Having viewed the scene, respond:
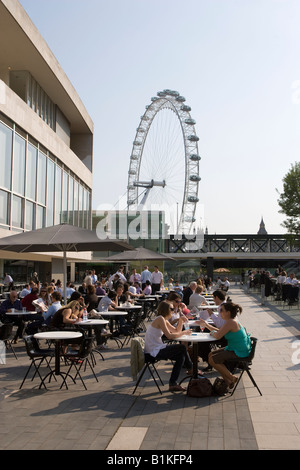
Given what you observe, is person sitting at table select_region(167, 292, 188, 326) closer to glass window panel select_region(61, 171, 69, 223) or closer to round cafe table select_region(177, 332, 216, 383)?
round cafe table select_region(177, 332, 216, 383)

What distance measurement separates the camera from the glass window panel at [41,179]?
20266 millimetres

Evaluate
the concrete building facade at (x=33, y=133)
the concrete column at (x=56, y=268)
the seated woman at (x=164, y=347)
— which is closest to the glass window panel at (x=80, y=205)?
the concrete building facade at (x=33, y=133)

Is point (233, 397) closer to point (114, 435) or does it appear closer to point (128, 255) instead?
point (114, 435)

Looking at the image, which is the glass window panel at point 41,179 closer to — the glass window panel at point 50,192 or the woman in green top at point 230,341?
the glass window panel at point 50,192

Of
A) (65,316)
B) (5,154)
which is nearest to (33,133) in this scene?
(5,154)

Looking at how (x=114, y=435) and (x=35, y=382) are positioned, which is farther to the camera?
(x=35, y=382)

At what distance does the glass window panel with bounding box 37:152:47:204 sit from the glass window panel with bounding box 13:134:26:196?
78.4 inches

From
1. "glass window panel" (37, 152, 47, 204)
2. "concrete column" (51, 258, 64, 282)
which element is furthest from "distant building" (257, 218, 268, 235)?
"glass window panel" (37, 152, 47, 204)

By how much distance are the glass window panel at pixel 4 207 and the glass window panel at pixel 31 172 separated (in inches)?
87.1

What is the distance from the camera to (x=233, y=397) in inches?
228

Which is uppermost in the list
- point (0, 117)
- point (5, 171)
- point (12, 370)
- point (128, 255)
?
point (0, 117)

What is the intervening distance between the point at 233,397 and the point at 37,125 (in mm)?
16285

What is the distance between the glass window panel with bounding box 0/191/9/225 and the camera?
1603cm

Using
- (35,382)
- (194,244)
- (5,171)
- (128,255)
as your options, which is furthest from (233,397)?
(194,244)
